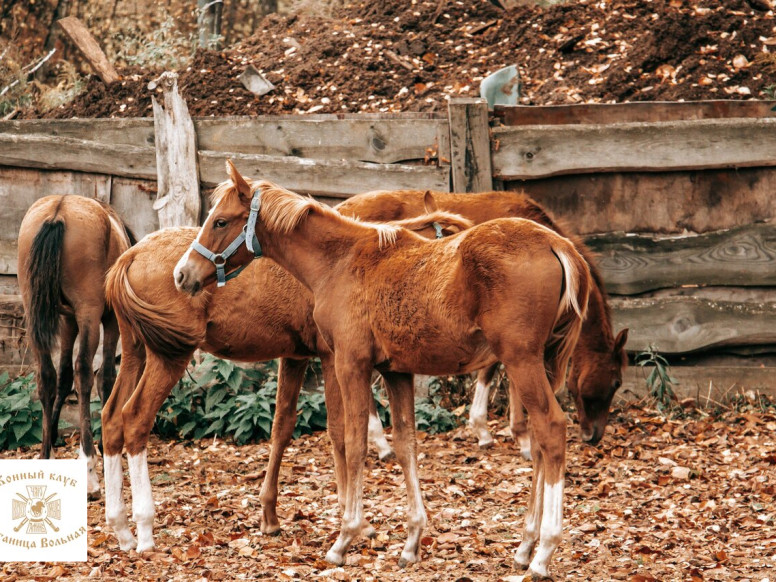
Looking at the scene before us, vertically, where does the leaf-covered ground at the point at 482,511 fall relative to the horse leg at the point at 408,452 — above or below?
below

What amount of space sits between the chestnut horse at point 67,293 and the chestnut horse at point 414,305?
228 centimetres

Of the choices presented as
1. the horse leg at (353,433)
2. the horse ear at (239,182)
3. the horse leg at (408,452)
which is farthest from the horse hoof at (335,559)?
the horse ear at (239,182)

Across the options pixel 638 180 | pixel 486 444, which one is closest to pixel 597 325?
pixel 486 444

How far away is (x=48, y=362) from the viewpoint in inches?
289

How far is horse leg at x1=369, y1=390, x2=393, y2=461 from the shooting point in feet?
25.1

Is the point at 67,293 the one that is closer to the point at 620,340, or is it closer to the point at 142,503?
the point at 142,503

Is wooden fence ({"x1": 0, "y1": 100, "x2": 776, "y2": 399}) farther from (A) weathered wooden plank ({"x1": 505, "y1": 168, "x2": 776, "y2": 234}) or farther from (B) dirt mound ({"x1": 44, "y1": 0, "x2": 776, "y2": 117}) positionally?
(B) dirt mound ({"x1": 44, "y1": 0, "x2": 776, "y2": 117})

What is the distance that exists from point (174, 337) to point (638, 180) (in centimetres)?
446

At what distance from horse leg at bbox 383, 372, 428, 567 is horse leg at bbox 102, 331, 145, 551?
67.9 inches

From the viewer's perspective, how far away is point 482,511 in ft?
20.9

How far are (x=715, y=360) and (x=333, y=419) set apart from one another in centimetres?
398

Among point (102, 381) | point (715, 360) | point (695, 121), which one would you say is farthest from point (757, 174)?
point (102, 381)

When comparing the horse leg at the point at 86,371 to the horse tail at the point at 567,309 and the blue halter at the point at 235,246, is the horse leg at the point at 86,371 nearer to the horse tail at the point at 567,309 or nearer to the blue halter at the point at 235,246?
the blue halter at the point at 235,246

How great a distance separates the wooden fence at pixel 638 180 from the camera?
8.05 metres
